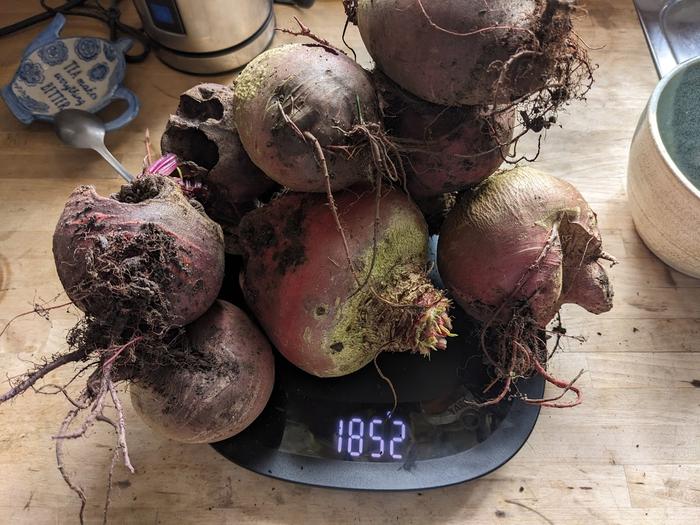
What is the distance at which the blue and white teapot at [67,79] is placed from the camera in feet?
3.79

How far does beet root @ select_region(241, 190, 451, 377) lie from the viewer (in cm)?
65

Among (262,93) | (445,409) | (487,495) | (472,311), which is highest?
(262,93)

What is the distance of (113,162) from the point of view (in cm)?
102

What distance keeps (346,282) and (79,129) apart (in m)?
0.75

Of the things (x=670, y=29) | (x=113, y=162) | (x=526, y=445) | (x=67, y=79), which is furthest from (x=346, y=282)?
(x=670, y=29)

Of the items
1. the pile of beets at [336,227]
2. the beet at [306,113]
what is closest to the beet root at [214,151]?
the pile of beets at [336,227]

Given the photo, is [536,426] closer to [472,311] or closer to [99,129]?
[472,311]

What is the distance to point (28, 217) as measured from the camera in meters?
1.06

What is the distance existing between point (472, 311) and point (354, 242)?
0.62 feet

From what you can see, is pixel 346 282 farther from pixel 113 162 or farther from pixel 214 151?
pixel 113 162

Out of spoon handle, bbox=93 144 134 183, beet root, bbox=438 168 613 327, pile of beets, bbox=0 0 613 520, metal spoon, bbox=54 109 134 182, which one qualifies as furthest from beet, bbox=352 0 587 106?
metal spoon, bbox=54 109 134 182

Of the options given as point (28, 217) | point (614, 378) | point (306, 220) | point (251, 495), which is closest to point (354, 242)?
point (306, 220)

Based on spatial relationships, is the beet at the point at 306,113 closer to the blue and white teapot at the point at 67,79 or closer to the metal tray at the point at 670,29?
the blue and white teapot at the point at 67,79

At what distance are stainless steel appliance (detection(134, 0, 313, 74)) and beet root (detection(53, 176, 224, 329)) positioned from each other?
60 centimetres
